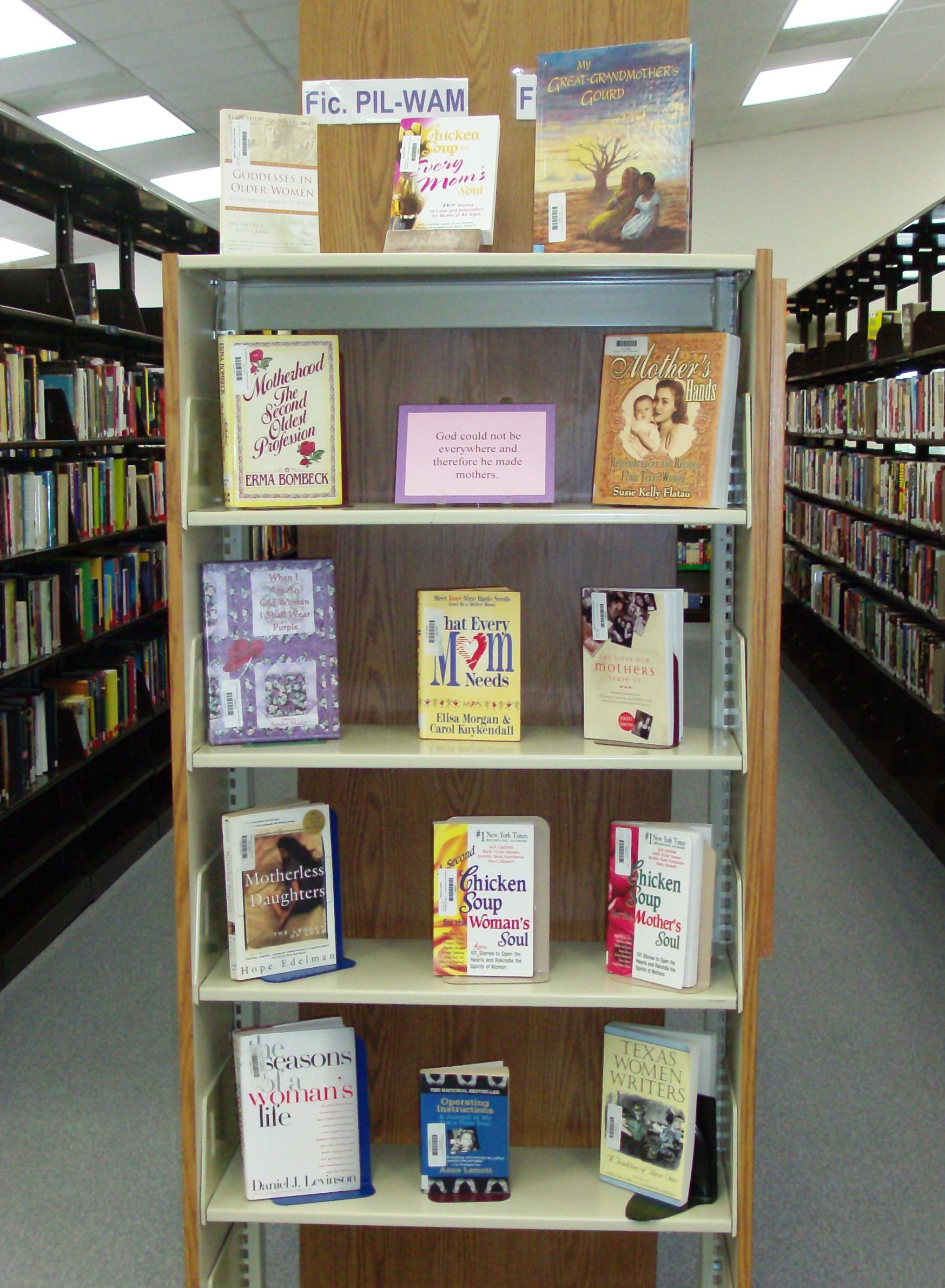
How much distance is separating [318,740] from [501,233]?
880 millimetres

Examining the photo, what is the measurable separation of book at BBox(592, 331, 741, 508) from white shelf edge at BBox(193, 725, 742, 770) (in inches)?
14.4

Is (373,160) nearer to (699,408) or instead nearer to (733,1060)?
(699,408)

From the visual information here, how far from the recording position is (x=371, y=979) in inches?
75.7

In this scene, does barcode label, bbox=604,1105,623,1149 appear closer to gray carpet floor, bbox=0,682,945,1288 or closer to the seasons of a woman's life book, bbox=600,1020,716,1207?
the seasons of a woman's life book, bbox=600,1020,716,1207

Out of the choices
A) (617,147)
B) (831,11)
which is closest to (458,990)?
(617,147)

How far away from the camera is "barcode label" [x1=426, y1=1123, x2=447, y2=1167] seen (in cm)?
197

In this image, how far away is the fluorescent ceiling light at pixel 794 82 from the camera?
850 centimetres

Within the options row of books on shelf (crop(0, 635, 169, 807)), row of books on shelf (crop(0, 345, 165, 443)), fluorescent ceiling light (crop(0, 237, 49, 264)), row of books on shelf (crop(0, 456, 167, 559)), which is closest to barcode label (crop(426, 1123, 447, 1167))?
row of books on shelf (crop(0, 456, 167, 559))

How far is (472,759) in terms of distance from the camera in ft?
6.01

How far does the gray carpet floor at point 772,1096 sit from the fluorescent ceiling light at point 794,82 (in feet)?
19.9

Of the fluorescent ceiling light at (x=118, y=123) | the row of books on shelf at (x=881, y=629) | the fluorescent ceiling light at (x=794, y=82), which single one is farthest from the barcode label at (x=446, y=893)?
the fluorescent ceiling light at (x=794, y=82)

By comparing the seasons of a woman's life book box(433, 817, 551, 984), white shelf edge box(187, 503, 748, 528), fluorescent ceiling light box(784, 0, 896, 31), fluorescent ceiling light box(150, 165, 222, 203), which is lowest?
the seasons of a woman's life book box(433, 817, 551, 984)

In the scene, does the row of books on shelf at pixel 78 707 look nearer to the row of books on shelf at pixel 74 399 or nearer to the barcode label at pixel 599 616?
the row of books on shelf at pixel 74 399

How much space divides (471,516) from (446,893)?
1.90 feet
